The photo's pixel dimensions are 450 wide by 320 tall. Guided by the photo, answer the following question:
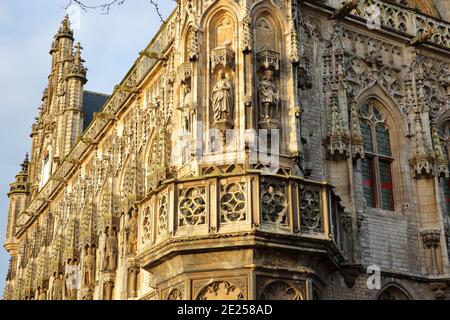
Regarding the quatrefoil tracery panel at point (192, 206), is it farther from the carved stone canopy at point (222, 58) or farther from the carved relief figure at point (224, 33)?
the carved relief figure at point (224, 33)

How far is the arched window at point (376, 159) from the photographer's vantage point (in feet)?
63.6

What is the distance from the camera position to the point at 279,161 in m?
16.1

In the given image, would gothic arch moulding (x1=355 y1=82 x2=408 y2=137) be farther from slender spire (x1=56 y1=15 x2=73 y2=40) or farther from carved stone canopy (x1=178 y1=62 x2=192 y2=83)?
slender spire (x1=56 y1=15 x2=73 y2=40)

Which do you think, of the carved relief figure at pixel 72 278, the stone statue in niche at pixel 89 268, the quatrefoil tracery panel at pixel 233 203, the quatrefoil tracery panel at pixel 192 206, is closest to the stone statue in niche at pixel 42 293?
the carved relief figure at pixel 72 278

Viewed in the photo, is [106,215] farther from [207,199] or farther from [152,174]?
[207,199]

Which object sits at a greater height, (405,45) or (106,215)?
(405,45)

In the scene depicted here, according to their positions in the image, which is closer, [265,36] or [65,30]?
[265,36]

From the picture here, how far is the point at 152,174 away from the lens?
19875 millimetres

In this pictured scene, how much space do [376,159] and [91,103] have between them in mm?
25719

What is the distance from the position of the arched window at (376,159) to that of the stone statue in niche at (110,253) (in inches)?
323

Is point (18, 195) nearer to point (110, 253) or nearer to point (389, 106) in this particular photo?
point (110, 253)

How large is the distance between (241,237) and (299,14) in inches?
270

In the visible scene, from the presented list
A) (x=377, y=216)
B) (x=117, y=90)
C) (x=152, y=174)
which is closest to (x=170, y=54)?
(x=152, y=174)

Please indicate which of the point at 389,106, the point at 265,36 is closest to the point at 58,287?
the point at 389,106
